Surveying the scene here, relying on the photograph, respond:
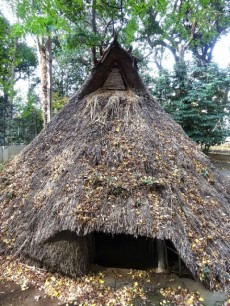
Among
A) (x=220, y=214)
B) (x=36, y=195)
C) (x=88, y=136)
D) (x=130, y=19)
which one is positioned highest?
(x=130, y=19)

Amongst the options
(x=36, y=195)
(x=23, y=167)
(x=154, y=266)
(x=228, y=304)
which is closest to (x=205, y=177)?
(x=154, y=266)

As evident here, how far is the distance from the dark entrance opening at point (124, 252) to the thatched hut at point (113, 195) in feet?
0.09

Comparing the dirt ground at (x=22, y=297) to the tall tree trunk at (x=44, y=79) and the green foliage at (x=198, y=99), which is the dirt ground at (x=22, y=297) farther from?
the green foliage at (x=198, y=99)

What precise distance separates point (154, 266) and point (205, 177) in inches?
99.7

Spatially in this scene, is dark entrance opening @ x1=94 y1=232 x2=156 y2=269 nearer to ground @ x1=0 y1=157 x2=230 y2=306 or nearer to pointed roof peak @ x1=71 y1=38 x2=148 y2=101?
ground @ x1=0 y1=157 x2=230 y2=306

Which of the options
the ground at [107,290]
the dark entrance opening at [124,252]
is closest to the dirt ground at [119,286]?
the ground at [107,290]

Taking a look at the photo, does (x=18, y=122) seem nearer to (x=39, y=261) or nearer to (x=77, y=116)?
(x=77, y=116)

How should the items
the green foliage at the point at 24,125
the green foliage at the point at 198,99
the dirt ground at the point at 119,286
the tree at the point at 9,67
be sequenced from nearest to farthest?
the dirt ground at the point at 119,286 < the tree at the point at 9,67 < the green foliage at the point at 24,125 < the green foliage at the point at 198,99

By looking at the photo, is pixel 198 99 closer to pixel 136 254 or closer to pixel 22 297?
pixel 136 254

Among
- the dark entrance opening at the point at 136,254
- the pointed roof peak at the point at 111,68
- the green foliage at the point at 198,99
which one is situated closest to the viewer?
the dark entrance opening at the point at 136,254

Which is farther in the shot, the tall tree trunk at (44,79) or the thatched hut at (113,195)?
the tall tree trunk at (44,79)

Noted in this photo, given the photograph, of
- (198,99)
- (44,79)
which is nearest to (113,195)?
(44,79)

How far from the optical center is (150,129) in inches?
225

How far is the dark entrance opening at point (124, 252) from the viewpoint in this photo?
519 centimetres
